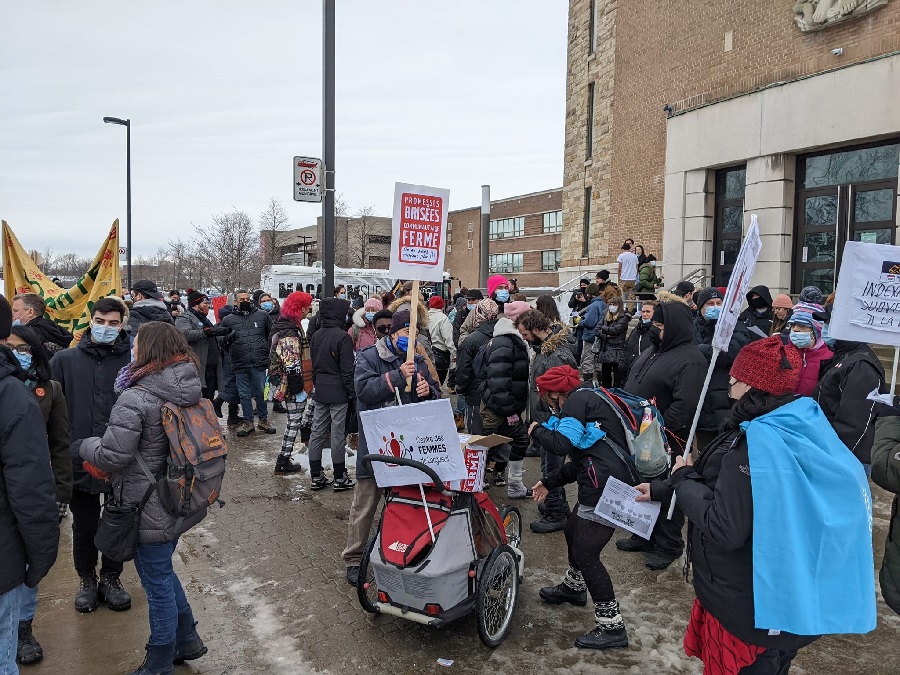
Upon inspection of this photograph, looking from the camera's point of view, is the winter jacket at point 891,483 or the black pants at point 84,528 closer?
the winter jacket at point 891,483

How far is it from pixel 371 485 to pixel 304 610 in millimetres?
965

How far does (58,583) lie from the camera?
482cm

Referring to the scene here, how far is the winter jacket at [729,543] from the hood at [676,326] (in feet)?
8.84

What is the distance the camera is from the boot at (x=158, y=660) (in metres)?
3.41

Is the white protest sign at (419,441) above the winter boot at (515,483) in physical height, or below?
above

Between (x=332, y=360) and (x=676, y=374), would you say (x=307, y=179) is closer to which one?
(x=332, y=360)

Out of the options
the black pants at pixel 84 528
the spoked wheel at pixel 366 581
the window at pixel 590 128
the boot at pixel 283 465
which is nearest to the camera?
the spoked wheel at pixel 366 581

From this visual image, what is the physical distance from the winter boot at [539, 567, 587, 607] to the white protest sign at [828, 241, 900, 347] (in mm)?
2351

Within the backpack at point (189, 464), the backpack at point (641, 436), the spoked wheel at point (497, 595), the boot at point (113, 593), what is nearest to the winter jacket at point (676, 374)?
the backpack at point (641, 436)

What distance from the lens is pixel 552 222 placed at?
58156 mm

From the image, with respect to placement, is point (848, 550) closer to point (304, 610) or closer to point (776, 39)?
point (304, 610)

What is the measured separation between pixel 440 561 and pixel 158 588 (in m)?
1.55

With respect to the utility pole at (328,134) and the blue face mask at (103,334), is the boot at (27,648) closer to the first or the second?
the blue face mask at (103,334)

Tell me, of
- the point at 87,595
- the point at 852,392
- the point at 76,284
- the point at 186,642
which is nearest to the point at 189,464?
the point at 186,642
